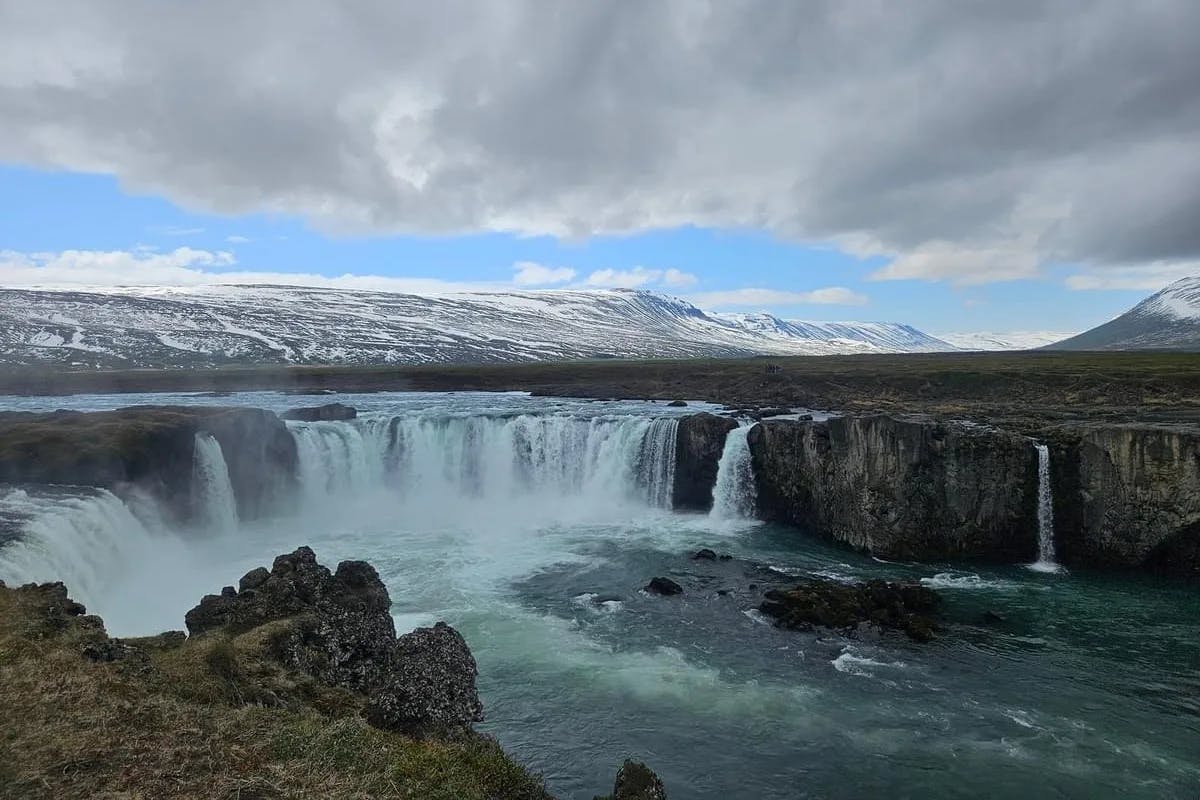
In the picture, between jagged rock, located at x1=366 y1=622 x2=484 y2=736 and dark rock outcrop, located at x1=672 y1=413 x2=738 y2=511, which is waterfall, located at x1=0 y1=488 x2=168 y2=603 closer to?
jagged rock, located at x1=366 y1=622 x2=484 y2=736

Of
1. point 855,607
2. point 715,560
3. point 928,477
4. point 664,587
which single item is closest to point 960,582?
point 928,477

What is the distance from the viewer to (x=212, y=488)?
44.8m

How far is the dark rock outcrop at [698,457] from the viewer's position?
4912 cm

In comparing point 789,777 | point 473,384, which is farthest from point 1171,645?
point 473,384

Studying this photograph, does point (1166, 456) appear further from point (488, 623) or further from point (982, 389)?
point (982, 389)

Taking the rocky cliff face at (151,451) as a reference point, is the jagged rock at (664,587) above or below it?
below

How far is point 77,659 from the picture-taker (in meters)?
15.1

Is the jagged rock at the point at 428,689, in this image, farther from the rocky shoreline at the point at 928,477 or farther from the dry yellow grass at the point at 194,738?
the rocky shoreline at the point at 928,477

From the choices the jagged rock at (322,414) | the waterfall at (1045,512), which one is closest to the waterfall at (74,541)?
the jagged rock at (322,414)

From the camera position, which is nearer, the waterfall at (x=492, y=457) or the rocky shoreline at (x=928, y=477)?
the rocky shoreline at (x=928, y=477)

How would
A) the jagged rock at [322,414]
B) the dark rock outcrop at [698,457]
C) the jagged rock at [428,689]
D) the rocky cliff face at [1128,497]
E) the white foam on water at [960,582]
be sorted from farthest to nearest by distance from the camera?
the jagged rock at [322,414], the dark rock outcrop at [698,457], the rocky cliff face at [1128,497], the white foam on water at [960,582], the jagged rock at [428,689]

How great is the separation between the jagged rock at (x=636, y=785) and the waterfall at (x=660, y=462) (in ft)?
116

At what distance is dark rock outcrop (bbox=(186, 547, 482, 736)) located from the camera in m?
16.5

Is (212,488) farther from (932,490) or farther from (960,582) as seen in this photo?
→ (960,582)
